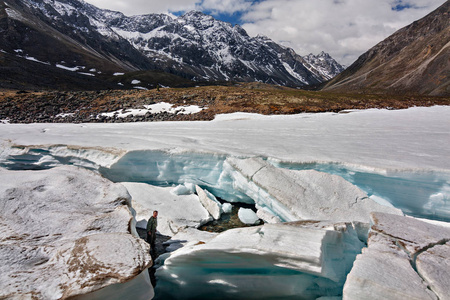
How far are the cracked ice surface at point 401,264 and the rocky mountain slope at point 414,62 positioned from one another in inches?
3936

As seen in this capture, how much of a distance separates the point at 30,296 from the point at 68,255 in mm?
717

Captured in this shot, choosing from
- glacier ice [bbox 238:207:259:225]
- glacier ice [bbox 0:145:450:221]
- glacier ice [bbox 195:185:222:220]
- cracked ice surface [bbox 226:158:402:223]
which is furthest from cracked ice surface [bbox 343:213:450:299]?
glacier ice [bbox 195:185:222:220]

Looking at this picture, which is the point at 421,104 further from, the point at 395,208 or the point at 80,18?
the point at 80,18

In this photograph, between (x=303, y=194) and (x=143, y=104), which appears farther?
(x=143, y=104)

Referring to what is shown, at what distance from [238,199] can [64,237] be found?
5.54 m

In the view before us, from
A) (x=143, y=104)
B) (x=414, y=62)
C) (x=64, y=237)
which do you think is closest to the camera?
(x=64, y=237)

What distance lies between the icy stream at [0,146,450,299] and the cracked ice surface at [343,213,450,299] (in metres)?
0.56

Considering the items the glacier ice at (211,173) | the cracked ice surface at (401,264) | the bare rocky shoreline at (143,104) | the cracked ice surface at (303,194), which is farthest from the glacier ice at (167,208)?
the bare rocky shoreline at (143,104)

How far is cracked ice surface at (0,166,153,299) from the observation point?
3131 millimetres

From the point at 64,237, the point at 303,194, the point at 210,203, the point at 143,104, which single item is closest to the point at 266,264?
the point at 303,194

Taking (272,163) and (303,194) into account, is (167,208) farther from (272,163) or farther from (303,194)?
(303,194)

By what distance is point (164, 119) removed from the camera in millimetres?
20094

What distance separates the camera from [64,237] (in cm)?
429

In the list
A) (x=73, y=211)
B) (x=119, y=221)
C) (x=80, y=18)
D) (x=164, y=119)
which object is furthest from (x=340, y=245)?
(x=80, y=18)
